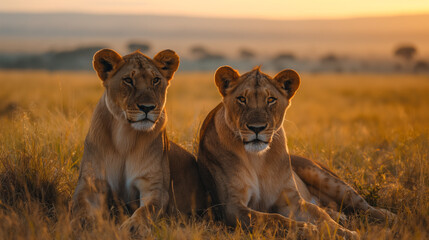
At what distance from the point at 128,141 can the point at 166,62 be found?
0.79 meters

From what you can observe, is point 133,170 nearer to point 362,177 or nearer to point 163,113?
point 163,113

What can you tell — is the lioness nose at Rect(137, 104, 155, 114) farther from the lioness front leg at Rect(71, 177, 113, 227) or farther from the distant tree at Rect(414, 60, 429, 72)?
the distant tree at Rect(414, 60, 429, 72)

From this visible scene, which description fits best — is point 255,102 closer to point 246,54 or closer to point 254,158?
point 254,158

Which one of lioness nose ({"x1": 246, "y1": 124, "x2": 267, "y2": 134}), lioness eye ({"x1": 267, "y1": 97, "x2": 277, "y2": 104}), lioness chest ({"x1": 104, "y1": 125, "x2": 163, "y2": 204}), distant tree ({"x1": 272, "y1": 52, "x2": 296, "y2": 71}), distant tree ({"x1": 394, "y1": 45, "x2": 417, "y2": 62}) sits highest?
distant tree ({"x1": 394, "y1": 45, "x2": 417, "y2": 62})

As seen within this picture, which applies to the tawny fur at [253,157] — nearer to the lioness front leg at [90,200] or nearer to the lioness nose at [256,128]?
the lioness nose at [256,128]

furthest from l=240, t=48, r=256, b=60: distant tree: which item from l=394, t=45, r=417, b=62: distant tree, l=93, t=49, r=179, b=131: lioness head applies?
l=93, t=49, r=179, b=131: lioness head

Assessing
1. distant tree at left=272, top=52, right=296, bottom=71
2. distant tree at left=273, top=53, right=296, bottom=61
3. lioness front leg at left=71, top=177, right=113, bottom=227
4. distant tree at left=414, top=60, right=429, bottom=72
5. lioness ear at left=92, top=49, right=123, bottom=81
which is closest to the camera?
lioness front leg at left=71, top=177, right=113, bottom=227

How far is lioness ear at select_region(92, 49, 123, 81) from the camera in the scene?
13.9 feet

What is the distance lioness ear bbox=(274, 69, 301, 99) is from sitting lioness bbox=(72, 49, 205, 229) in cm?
94

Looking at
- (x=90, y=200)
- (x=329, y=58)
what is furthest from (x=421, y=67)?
(x=90, y=200)

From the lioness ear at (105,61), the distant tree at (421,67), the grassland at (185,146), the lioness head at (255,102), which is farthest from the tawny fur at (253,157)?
the distant tree at (421,67)

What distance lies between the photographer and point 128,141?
4297 millimetres

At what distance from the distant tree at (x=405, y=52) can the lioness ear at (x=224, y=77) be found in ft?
194

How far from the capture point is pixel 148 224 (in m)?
3.90
